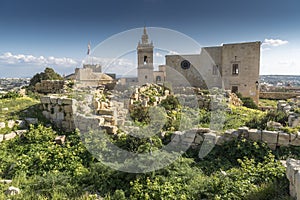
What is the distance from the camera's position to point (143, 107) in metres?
9.03

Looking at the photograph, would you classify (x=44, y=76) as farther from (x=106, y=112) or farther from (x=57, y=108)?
(x=106, y=112)

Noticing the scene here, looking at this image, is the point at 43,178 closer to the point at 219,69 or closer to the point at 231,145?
the point at 231,145

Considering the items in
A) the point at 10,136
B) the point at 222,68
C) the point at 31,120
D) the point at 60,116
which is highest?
the point at 222,68

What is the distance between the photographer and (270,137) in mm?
5020

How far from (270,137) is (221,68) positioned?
17965mm

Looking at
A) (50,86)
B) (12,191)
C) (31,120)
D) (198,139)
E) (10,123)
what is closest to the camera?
(12,191)

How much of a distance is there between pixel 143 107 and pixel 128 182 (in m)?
Answer: 5.05

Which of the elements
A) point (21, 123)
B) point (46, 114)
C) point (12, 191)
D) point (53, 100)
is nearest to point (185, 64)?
point (53, 100)

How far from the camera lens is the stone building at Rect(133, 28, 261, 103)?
20.4m

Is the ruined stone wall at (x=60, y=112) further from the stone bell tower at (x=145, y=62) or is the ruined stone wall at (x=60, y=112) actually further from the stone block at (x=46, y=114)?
the stone bell tower at (x=145, y=62)

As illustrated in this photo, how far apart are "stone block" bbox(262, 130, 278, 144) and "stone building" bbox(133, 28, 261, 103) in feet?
56.1

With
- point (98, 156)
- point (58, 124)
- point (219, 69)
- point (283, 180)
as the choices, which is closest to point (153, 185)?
point (98, 156)

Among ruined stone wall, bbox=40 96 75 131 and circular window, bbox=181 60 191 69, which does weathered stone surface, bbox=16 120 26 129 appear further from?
circular window, bbox=181 60 191 69

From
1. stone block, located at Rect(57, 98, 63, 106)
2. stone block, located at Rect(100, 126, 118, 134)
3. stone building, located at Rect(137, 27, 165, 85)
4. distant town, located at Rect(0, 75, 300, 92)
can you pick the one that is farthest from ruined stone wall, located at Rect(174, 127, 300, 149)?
stone building, located at Rect(137, 27, 165, 85)
